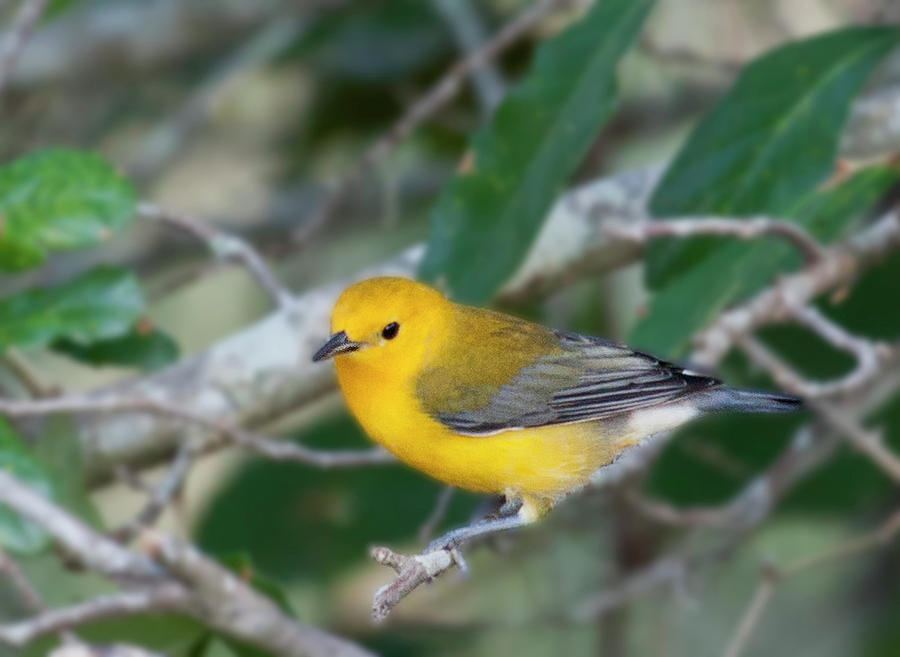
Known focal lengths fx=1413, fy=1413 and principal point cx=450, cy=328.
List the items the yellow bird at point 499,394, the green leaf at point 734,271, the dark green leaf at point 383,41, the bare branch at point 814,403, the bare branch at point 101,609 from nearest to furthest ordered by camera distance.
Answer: the bare branch at point 101,609, the yellow bird at point 499,394, the green leaf at point 734,271, the bare branch at point 814,403, the dark green leaf at point 383,41

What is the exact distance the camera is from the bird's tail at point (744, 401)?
2807 mm

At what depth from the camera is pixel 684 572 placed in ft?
14.5

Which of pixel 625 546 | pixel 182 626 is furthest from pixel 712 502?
pixel 182 626

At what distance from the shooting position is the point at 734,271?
328cm

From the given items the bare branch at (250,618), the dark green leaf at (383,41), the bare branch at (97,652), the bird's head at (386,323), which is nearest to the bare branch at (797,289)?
the bird's head at (386,323)

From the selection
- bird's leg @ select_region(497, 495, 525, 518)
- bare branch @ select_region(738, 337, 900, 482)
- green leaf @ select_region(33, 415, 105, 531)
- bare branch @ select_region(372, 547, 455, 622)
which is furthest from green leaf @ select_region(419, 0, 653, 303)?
bare branch @ select_region(372, 547, 455, 622)

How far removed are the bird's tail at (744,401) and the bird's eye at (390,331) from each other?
0.64 metres

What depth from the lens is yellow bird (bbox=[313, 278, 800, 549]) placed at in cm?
278

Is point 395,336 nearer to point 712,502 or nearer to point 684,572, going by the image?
point 684,572

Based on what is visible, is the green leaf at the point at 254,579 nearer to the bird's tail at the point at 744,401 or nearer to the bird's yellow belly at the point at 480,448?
the bird's yellow belly at the point at 480,448

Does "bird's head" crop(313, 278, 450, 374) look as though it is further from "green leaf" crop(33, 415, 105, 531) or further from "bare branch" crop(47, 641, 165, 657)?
"green leaf" crop(33, 415, 105, 531)

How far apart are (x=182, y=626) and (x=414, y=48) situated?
128 inches

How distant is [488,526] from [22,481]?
1.16 meters

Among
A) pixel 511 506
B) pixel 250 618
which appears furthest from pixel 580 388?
pixel 250 618
